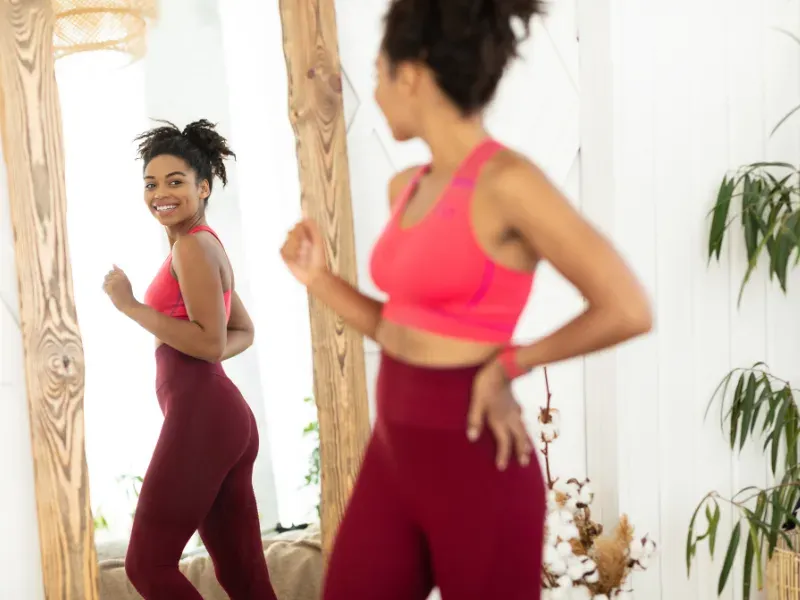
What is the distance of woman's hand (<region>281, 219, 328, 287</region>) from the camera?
4.95 ft

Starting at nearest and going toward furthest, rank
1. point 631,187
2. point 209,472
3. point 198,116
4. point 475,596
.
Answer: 1. point 475,596
2. point 209,472
3. point 198,116
4. point 631,187

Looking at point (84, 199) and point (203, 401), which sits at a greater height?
point (84, 199)

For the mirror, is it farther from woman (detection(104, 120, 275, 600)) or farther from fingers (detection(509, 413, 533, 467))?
fingers (detection(509, 413, 533, 467))

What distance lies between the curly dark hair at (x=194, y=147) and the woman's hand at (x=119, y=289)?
9.8 inches

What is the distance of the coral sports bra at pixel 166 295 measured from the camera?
78.5 inches

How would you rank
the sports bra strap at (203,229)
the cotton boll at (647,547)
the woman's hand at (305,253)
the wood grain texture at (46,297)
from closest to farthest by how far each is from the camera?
the woman's hand at (305,253)
the wood grain texture at (46,297)
the sports bra strap at (203,229)
the cotton boll at (647,547)

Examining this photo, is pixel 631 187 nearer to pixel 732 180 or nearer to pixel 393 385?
pixel 732 180

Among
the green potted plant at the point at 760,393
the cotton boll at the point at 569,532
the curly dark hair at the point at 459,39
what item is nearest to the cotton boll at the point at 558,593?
the cotton boll at the point at 569,532

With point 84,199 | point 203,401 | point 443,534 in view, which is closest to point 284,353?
point 203,401

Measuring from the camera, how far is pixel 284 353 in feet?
7.30

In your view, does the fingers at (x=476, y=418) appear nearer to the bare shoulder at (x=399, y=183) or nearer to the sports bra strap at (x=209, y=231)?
the bare shoulder at (x=399, y=183)

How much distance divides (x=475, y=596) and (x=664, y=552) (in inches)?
59.4

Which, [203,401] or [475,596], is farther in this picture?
[203,401]

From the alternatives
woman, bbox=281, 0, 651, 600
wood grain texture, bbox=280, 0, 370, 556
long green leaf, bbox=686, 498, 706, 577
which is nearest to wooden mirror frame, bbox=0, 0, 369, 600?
wood grain texture, bbox=280, 0, 370, 556
